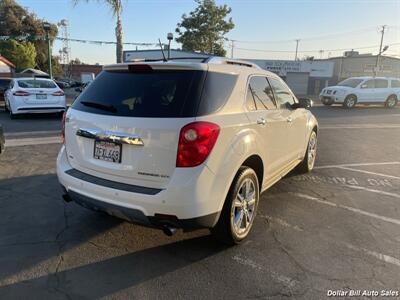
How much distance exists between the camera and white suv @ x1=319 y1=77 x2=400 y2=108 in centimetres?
2175

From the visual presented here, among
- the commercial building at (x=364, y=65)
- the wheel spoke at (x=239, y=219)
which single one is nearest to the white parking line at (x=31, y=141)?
the wheel spoke at (x=239, y=219)

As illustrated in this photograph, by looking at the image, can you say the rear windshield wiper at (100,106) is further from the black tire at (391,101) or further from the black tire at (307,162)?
the black tire at (391,101)

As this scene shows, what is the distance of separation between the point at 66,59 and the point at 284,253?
117 metres

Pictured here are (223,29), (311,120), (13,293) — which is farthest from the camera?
(223,29)

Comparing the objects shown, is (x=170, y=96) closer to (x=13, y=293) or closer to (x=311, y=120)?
(x=13, y=293)

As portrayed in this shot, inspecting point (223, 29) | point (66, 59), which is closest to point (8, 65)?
point (223, 29)

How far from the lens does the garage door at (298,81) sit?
49969 millimetres

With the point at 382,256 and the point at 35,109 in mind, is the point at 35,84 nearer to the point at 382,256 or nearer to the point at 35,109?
the point at 35,109

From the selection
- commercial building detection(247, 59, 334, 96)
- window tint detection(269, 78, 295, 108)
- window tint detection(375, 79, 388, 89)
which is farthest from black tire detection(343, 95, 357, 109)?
commercial building detection(247, 59, 334, 96)

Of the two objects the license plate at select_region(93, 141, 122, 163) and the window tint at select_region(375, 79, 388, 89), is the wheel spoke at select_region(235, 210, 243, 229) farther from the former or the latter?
the window tint at select_region(375, 79, 388, 89)

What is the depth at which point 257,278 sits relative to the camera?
10.5ft

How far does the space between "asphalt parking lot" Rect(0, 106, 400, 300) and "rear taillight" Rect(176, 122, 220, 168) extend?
1.01 metres

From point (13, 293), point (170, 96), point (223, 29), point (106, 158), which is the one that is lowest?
point (13, 293)

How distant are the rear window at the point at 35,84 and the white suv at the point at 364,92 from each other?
53.0 ft
